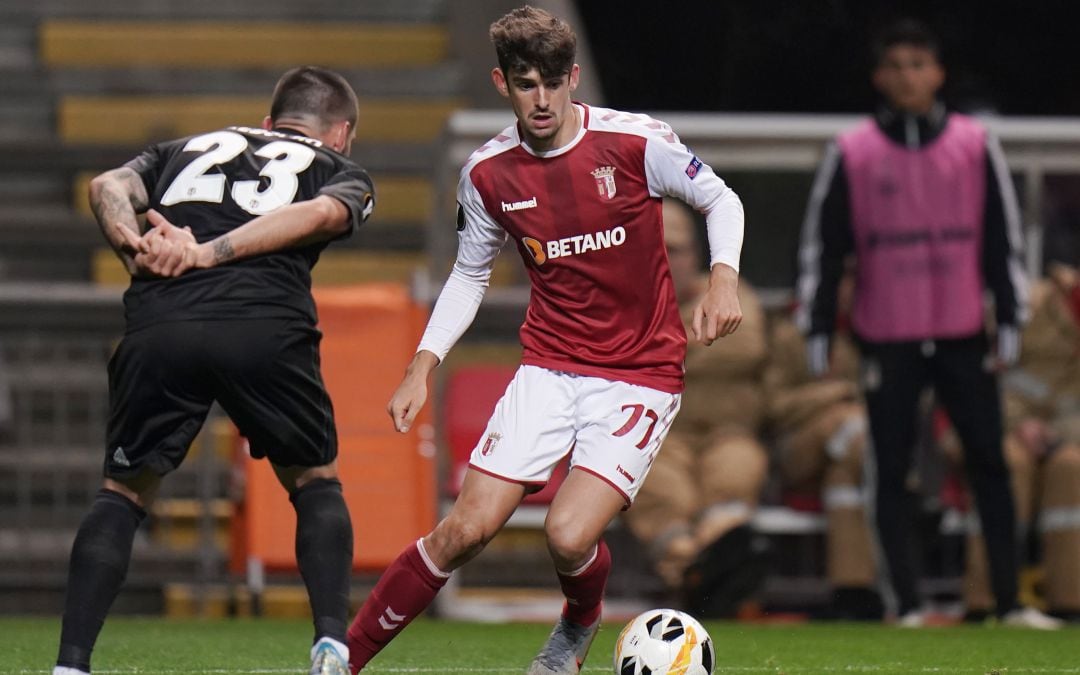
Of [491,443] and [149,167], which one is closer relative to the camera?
[149,167]

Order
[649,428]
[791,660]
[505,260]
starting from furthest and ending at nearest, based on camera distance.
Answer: [505,260] < [791,660] < [649,428]

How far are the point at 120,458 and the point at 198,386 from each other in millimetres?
270

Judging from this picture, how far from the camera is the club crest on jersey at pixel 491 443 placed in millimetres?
5285

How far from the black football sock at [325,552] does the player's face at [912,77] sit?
171 inches

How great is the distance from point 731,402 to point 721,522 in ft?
2.08

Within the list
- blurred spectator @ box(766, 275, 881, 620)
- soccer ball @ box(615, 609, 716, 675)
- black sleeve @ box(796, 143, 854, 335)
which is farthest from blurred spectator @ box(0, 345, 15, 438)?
soccer ball @ box(615, 609, 716, 675)

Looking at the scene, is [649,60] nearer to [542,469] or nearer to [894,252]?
[894,252]

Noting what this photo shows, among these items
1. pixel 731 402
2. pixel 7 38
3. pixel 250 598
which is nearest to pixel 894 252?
pixel 731 402

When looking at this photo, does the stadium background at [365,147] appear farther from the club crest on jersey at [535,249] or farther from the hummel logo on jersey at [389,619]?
the hummel logo on jersey at [389,619]

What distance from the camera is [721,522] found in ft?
28.2

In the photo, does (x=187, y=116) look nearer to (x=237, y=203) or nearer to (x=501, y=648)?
(x=501, y=648)

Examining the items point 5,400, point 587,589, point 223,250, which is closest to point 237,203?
point 223,250

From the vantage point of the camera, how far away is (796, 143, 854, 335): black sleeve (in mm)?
8555

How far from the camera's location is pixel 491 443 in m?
5.31
